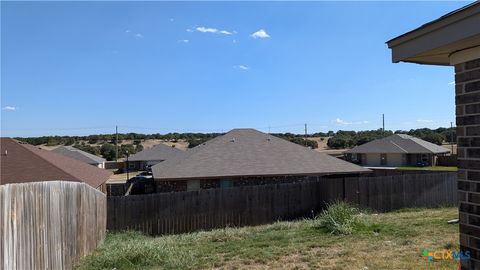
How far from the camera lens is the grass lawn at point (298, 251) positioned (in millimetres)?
8586

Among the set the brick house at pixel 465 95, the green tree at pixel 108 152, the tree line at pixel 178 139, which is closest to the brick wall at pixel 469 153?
the brick house at pixel 465 95

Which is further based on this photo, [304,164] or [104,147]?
[104,147]

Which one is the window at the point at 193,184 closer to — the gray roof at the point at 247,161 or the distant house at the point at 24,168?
the gray roof at the point at 247,161

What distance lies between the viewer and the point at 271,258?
931 centimetres

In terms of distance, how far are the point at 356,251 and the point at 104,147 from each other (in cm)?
8363

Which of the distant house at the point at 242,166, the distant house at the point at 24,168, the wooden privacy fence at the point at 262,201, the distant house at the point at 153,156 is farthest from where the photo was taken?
the distant house at the point at 153,156

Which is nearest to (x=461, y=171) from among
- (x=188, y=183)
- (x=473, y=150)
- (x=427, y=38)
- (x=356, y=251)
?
(x=473, y=150)

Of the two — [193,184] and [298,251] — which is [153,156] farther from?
[298,251]

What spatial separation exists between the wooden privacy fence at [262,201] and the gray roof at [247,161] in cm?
379

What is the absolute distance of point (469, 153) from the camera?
3746 mm

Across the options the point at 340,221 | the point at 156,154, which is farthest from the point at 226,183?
the point at 156,154

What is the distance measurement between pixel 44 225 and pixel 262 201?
39.8ft

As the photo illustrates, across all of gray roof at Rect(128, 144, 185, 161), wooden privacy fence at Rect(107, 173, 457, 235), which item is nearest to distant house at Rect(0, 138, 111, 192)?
wooden privacy fence at Rect(107, 173, 457, 235)

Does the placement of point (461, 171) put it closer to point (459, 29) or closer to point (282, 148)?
point (459, 29)
